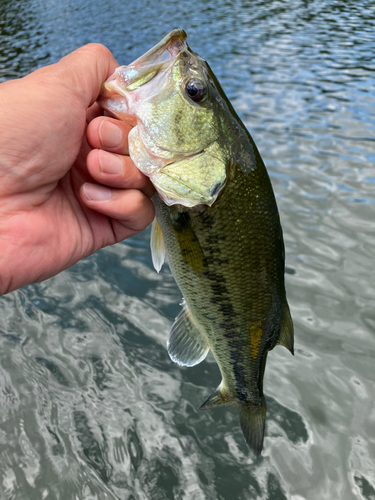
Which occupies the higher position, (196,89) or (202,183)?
(196,89)

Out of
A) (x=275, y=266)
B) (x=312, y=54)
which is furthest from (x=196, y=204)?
(x=312, y=54)

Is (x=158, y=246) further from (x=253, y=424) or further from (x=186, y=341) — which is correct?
(x=253, y=424)

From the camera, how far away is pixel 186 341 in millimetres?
2561

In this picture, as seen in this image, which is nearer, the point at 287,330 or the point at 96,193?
the point at 96,193

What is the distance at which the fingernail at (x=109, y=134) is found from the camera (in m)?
2.06

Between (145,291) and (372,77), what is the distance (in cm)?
886

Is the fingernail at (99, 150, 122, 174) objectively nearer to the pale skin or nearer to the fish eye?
the pale skin

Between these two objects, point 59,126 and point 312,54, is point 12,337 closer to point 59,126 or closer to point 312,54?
point 59,126

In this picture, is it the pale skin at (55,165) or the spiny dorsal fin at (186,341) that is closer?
the pale skin at (55,165)

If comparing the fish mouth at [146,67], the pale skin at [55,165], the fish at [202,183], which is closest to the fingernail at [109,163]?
the pale skin at [55,165]

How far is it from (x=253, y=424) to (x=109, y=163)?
5.90 ft

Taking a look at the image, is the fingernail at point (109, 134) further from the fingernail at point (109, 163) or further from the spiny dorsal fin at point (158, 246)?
the spiny dorsal fin at point (158, 246)

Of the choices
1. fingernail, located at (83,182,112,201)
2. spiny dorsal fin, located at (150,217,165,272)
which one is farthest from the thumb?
spiny dorsal fin, located at (150,217,165,272)

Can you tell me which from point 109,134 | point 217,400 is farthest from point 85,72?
point 217,400
